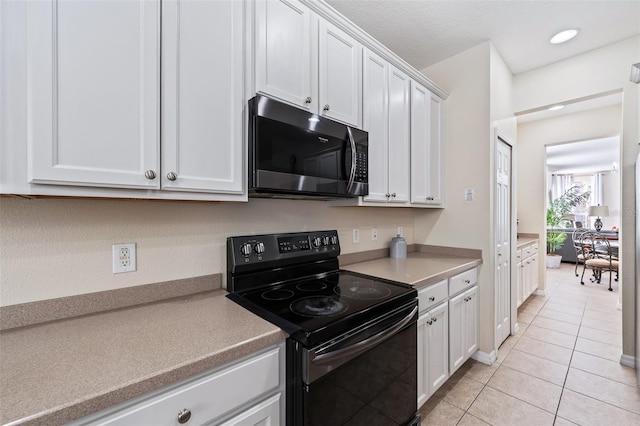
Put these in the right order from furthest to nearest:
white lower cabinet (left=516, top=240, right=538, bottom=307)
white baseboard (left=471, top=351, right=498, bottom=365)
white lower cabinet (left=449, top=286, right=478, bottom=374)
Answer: white lower cabinet (left=516, top=240, right=538, bottom=307)
white baseboard (left=471, top=351, right=498, bottom=365)
white lower cabinet (left=449, top=286, right=478, bottom=374)

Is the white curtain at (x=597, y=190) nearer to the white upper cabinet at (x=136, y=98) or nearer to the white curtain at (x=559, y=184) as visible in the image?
the white curtain at (x=559, y=184)

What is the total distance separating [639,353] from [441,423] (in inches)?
62.7

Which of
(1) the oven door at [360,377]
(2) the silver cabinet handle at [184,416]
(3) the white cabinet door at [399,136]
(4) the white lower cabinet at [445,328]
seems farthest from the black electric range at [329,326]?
(3) the white cabinet door at [399,136]

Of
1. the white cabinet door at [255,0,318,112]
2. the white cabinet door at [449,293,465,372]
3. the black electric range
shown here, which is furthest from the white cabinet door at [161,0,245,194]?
the white cabinet door at [449,293,465,372]

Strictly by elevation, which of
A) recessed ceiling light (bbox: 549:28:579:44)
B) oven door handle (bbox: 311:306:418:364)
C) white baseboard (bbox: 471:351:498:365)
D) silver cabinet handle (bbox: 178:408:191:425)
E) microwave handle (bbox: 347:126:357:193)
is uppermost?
recessed ceiling light (bbox: 549:28:579:44)

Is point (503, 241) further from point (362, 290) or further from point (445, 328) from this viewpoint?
point (362, 290)

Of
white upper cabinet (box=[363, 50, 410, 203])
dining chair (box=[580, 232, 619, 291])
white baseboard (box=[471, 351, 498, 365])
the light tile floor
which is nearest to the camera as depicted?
the light tile floor

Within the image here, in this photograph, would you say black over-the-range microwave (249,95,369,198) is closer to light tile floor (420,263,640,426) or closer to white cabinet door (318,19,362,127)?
white cabinet door (318,19,362,127)

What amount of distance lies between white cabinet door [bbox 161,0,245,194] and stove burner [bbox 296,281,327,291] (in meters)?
0.63

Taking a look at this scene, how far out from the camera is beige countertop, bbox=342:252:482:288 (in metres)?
1.71

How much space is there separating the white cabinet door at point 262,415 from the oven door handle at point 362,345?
0.21m

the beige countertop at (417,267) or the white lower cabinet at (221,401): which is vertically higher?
the beige countertop at (417,267)

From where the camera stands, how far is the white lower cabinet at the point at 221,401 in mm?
700

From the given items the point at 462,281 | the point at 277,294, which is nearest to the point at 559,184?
the point at 462,281
